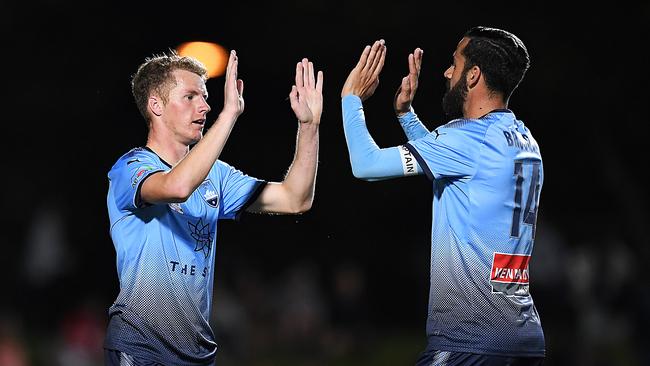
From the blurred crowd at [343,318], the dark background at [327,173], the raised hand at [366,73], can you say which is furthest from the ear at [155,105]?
the blurred crowd at [343,318]

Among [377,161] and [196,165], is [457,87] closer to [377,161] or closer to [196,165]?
[377,161]

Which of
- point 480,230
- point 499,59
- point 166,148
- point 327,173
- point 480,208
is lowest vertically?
point 327,173

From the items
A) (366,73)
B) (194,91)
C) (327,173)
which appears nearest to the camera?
(366,73)

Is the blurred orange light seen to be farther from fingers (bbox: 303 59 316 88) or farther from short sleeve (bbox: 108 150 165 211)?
short sleeve (bbox: 108 150 165 211)

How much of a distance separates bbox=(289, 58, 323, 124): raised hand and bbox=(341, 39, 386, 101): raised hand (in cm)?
16

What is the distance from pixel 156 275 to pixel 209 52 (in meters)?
9.60

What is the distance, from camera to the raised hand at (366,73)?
6.55 metres

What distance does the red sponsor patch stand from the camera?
6070 millimetres

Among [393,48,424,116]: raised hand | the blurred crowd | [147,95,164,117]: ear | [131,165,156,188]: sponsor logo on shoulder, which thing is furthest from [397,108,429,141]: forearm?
the blurred crowd

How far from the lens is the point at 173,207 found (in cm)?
644

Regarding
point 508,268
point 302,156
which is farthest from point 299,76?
point 508,268
